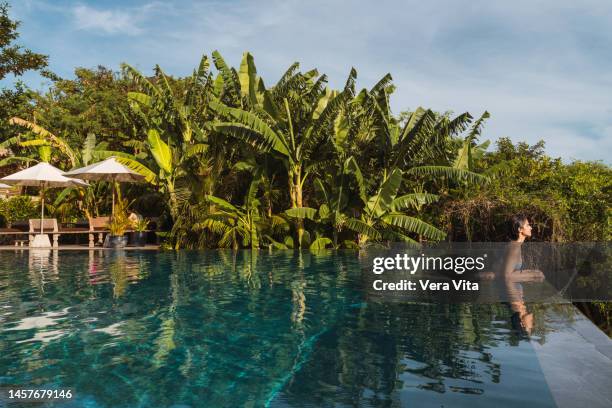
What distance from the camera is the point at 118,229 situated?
1845cm

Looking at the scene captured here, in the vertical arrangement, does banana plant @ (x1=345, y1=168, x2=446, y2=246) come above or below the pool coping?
above

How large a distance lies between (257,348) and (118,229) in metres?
14.5

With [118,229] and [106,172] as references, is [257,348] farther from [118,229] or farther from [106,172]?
[118,229]

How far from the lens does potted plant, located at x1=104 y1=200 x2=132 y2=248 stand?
18.1 metres

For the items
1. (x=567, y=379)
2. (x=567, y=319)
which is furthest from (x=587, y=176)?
(x=567, y=379)

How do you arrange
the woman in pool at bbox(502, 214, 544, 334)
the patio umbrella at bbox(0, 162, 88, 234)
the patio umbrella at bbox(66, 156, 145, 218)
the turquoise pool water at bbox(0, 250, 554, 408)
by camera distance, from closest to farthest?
the turquoise pool water at bbox(0, 250, 554, 408)
the woman in pool at bbox(502, 214, 544, 334)
the patio umbrella at bbox(66, 156, 145, 218)
the patio umbrella at bbox(0, 162, 88, 234)

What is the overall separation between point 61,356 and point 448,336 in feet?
13.0

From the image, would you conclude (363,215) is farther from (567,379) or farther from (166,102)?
(567,379)

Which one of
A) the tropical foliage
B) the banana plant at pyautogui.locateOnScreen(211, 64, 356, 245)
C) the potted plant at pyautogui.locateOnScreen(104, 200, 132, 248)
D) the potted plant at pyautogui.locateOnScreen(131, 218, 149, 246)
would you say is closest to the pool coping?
the tropical foliage

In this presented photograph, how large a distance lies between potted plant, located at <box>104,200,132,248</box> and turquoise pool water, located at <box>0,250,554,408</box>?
8.42 metres

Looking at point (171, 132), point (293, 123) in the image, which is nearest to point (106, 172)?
point (171, 132)

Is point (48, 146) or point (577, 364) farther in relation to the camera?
point (48, 146)

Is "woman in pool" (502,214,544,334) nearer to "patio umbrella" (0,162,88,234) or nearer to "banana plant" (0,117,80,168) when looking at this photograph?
"patio umbrella" (0,162,88,234)

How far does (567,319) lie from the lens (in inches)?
243
